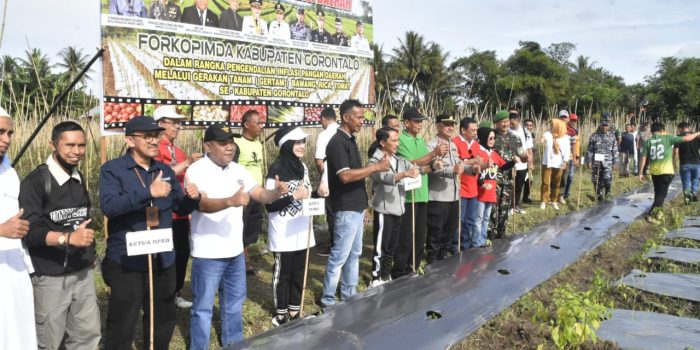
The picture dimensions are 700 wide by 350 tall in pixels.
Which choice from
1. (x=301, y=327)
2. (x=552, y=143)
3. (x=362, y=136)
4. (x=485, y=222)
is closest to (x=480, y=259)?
(x=485, y=222)

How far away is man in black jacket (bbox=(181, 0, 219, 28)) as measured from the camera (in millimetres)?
4762

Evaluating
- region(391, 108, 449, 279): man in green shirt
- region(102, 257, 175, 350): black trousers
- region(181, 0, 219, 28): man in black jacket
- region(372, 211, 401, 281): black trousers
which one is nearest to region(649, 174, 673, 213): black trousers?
region(391, 108, 449, 279): man in green shirt

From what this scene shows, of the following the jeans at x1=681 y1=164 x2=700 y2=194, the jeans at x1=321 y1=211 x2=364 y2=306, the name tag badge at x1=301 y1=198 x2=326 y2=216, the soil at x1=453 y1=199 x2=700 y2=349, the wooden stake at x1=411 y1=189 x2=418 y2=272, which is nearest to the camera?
the soil at x1=453 y1=199 x2=700 y2=349

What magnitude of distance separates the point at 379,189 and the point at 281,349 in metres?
1.84

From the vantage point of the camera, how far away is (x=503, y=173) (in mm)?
6074

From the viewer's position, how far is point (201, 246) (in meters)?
2.90

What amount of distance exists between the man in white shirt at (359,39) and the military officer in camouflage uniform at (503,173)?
196 cm

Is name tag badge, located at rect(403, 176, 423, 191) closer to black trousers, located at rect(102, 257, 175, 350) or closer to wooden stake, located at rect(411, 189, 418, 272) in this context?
wooden stake, located at rect(411, 189, 418, 272)

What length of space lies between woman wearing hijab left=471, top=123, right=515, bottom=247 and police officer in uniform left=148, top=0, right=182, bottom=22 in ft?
11.1

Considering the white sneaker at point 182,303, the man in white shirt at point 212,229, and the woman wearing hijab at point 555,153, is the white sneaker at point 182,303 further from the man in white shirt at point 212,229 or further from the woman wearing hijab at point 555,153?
the woman wearing hijab at point 555,153

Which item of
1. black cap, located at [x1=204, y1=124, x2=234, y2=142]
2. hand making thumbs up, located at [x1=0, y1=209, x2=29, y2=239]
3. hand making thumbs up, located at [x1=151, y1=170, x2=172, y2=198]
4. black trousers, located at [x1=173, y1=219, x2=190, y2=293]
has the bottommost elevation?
black trousers, located at [x1=173, y1=219, x2=190, y2=293]

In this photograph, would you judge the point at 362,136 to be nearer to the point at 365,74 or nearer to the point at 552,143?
the point at 365,74

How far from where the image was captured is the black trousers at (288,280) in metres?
3.62

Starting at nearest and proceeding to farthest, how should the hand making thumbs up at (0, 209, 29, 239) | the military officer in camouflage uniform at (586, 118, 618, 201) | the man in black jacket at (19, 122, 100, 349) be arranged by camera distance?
the hand making thumbs up at (0, 209, 29, 239)
the man in black jacket at (19, 122, 100, 349)
the military officer in camouflage uniform at (586, 118, 618, 201)
